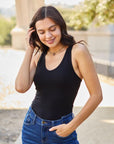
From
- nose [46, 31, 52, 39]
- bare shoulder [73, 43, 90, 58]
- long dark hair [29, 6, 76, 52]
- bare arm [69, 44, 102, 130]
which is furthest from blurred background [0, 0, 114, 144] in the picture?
bare arm [69, 44, 102, 130]

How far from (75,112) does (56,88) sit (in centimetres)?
350

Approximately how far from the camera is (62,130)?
60.7 inches

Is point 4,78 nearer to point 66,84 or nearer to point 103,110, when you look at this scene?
point 103,110

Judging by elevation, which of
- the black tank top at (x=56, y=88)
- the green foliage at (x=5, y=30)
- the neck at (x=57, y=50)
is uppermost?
the neck at (x=57, y=50)

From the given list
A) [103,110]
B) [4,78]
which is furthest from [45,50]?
[4,78]

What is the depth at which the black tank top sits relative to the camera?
156 cm

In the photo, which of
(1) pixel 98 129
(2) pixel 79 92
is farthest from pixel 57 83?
(2) pixel 79 92

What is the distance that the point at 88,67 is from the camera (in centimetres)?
150

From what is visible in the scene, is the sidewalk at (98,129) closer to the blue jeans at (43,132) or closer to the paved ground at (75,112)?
the paved ground at (75,112)

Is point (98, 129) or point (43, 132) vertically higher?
point (43, 132)

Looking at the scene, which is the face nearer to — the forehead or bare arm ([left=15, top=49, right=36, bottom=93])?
the forehead

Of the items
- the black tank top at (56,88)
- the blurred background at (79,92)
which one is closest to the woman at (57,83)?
the black tank top at (56,88)

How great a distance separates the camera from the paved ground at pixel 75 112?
12.9 ft

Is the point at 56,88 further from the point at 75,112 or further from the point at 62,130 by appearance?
the point at 75,112
